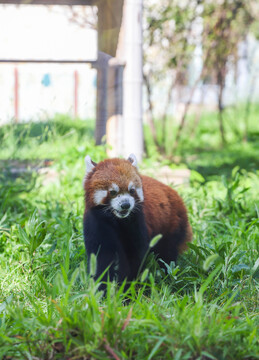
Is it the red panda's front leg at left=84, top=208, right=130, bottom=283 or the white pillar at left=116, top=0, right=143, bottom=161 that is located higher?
the white pillar at left=116, top=0, right=143, bottom=161

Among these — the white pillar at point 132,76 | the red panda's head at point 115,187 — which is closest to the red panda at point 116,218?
the red panda's head at point 115,187

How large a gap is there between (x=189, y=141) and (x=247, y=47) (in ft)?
8.38

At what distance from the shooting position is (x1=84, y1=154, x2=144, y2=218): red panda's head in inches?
104

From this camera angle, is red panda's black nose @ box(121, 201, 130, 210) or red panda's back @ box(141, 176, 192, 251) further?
red panda's back @ box(141, 176, 192, 251)

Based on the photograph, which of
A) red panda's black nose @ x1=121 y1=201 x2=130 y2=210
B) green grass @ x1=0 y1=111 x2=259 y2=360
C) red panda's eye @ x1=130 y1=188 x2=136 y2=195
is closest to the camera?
green grass @ x1=0 y1=111 x2=259 y2=360

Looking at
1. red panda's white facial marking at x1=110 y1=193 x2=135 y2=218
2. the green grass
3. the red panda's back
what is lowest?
the green grass

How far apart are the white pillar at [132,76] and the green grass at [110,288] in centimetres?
33

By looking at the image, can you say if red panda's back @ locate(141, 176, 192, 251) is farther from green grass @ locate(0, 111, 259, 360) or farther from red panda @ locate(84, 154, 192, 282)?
green grass @ locate(0, 111, 259, 360)

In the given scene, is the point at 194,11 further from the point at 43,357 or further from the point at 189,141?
the point at 43,357

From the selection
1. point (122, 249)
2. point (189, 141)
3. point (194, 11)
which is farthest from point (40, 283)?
point (189, 141)

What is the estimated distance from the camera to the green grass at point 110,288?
190 centimetres

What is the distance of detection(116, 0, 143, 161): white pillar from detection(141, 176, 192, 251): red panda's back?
1861 millimetres

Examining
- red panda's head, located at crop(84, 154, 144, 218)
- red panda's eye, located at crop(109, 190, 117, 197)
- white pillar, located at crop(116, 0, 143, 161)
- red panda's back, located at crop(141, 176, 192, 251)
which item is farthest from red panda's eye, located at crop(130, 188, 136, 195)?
white pillar, located at crop(116, 0, 143, 161)

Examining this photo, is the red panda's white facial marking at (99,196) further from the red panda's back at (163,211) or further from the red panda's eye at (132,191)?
the red panda's back at (163,211)
